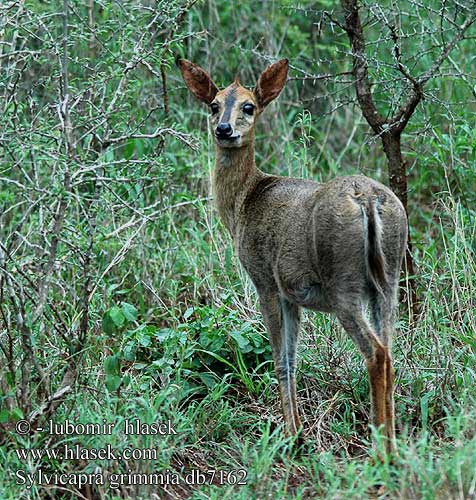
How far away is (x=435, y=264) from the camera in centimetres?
640

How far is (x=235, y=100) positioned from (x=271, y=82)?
33 centimetres

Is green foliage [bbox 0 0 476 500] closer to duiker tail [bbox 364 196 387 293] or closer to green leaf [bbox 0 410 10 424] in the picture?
green leaf [bbox 0 410 10 424]

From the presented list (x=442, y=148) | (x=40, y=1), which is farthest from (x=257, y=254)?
(x=40, y=1)

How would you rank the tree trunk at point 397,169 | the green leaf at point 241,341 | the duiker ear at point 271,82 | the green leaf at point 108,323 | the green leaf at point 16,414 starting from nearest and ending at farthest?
the green leaf at point 16,414, the green leaf at point 108,323, the green leaf at point 241,341, the duiker ear at point 271,82, the tree trunk at point 397,169

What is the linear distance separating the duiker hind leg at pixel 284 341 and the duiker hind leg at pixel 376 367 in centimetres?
70

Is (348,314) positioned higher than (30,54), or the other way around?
(30,54)

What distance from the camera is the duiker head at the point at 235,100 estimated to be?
5.93 meters

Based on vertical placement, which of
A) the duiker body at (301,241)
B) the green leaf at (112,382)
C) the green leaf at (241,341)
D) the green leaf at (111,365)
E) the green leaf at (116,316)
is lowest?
the green leaf at (241,341)

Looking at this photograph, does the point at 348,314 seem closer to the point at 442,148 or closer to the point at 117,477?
the point at 117,477

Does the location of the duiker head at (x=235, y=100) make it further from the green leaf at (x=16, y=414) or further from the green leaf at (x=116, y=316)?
the green leaf at (x=16, y=414)

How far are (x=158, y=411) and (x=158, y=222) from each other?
2544 millimetres

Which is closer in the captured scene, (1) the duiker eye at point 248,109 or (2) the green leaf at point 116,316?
(2) the green leaf at point 116,316

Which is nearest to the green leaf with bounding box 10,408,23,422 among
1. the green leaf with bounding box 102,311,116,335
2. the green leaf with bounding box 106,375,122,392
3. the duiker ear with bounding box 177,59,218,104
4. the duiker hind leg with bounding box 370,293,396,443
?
the green leaf with bounding box 106,375,122,392

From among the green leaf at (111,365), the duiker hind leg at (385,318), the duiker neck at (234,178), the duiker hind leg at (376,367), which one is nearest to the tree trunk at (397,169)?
the duiker neck at (234,178)
